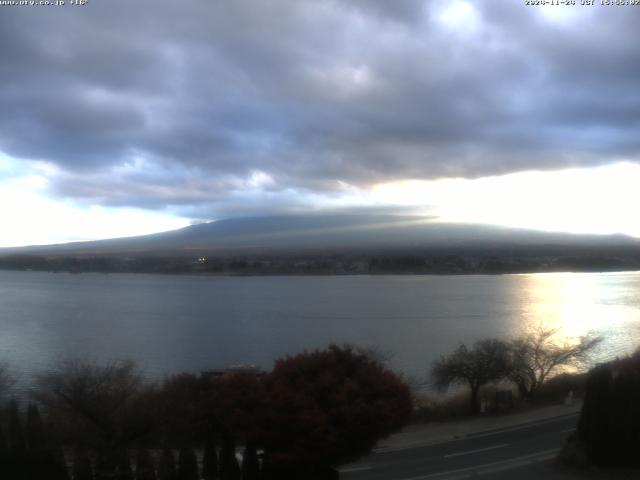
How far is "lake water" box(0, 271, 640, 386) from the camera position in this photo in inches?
1057

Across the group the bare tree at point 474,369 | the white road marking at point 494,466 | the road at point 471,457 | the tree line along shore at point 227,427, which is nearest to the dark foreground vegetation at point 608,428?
the tree line along shore at point 227,427

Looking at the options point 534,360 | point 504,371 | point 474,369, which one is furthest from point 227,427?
point 534,360

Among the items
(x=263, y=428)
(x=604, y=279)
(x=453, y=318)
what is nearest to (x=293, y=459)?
(x=263, y=428)

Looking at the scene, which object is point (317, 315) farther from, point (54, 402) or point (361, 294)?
point (54, 402)

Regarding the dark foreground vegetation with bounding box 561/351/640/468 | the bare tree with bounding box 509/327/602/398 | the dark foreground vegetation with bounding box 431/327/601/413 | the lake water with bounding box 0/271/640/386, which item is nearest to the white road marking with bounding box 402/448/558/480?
the dark foreground vegetation with bounding box 561/351/640/468

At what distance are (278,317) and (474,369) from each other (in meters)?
22.8

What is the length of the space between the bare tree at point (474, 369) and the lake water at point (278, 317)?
433 centimetres

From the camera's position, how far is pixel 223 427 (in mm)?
8258

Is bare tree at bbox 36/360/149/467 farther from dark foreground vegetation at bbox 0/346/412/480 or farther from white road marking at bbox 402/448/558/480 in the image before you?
white road marking at bbox 402/448/558/480

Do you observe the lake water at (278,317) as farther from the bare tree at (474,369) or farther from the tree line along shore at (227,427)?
the tree line along shore at (227,427)

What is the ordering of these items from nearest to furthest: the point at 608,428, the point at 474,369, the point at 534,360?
the point at 608,428, the point at 474,369, the point at 534,360

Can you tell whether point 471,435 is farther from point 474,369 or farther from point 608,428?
point 474,369

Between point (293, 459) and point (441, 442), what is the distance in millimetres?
5195

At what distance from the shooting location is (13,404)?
773 cm
